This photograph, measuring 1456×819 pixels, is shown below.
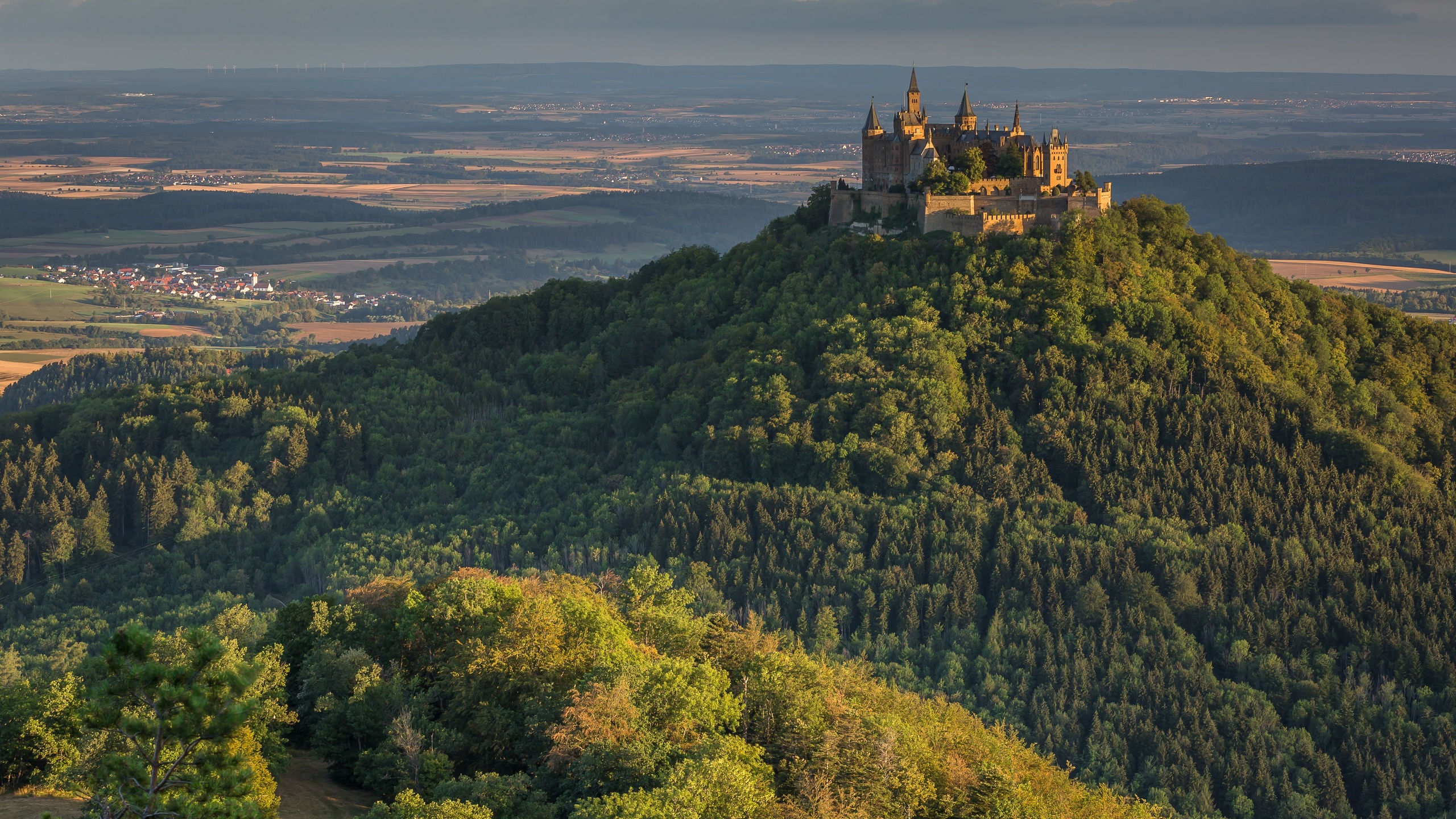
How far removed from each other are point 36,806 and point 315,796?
8.69 metres

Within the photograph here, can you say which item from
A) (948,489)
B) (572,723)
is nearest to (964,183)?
(948,489)

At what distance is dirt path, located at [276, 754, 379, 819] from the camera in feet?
175

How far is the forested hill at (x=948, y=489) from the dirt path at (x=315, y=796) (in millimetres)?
9755

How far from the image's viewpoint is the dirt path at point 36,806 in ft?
166

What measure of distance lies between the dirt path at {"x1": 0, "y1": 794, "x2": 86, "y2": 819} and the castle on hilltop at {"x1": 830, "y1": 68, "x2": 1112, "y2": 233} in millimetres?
71858

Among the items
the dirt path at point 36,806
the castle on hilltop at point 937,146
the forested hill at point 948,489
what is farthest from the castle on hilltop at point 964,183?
the dirt path at point 36,806

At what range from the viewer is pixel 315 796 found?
55.3 m

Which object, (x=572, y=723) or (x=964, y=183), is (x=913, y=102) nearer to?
(x=964, y=183)

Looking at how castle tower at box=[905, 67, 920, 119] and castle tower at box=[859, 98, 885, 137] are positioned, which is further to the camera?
castle tower at box=[859, 98, 885, 137]

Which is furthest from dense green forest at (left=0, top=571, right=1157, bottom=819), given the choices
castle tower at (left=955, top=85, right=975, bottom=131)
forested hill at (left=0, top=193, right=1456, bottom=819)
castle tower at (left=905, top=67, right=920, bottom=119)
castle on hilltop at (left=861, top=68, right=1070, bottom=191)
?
castle tower at (left=955, top=85, right=975, bottom=131)

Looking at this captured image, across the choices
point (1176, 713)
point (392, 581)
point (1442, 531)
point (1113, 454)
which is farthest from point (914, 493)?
point (392, 581)

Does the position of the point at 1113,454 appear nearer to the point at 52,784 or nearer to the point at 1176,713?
the point at 1176,713

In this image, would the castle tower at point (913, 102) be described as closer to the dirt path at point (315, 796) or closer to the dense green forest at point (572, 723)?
the dense green forest at point (572, 723)

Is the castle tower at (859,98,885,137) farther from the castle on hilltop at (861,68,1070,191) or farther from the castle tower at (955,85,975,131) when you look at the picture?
the castle tower at (955,85,975,131)
